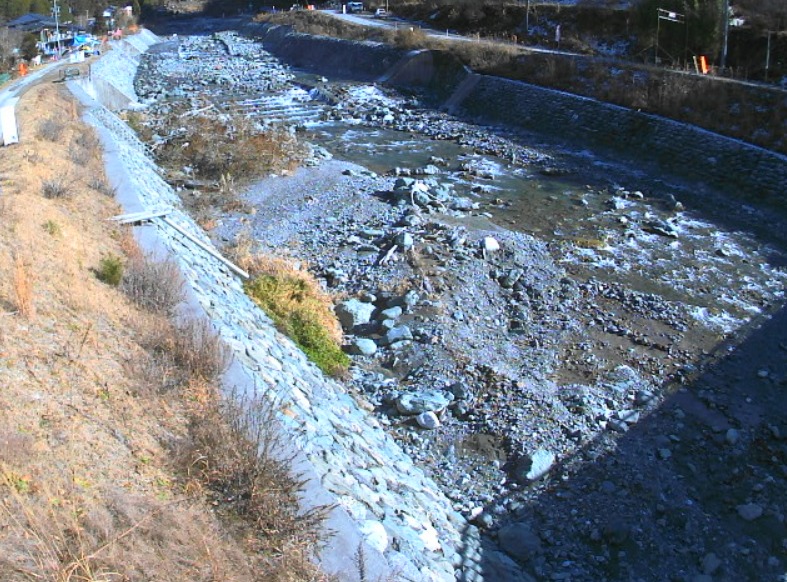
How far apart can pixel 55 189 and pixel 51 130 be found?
6.67m

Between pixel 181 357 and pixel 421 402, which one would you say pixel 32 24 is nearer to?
pixel 421 402

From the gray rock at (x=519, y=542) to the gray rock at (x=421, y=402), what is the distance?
2.57 meters

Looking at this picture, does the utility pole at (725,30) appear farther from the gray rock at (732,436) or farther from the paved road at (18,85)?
the paved road at (18,85)

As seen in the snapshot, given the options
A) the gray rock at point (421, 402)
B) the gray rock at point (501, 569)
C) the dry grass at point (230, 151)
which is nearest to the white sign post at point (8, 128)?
the dry grass at point (230, 151)

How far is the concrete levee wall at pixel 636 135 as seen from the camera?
21391mm

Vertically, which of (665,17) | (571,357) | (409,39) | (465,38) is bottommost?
(571,357)

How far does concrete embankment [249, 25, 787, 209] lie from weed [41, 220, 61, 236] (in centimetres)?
1834

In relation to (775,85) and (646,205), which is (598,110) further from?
(646,205)

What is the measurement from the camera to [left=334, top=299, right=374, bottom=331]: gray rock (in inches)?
539

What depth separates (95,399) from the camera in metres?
6.98

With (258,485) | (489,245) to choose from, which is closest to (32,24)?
(489,245)

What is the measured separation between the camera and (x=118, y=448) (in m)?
6.30

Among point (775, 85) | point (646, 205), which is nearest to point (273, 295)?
point (646, 205)

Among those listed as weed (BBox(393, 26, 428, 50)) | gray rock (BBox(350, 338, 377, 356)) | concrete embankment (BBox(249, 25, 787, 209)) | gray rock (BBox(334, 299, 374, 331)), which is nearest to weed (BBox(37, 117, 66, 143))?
gray rock (BBox(334, 299, 374, 331))
